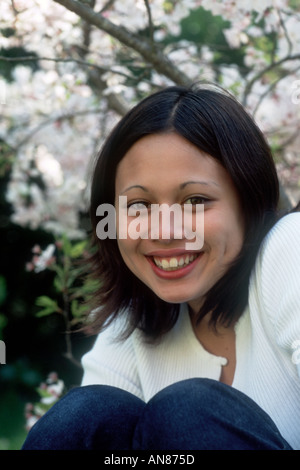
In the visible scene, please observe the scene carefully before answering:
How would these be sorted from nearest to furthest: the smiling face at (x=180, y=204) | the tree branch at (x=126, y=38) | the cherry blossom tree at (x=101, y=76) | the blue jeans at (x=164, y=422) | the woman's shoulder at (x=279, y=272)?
the blue jeans at (x=164, y=422) → the woman's shoulder at (x=279, y=272) → the smiling face at (x=180, y=204) → the tree branch at (x=126, y=38) → the cherry blossom tree at (x=101, y=76)

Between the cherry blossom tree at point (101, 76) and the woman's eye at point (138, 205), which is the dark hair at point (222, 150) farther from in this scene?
the cherry blossom tree at point (101, 76)

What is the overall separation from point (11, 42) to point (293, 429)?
193 cm

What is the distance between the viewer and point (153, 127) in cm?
126

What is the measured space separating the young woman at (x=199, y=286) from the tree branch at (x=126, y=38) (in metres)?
0.39

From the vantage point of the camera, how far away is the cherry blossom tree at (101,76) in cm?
191

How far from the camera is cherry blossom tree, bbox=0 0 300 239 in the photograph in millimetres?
1913

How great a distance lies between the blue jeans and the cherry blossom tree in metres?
0.97

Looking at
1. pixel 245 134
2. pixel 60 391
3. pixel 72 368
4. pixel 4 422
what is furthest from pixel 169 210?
pixel 4 422

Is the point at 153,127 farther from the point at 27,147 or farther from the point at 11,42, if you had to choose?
the point at 27,147

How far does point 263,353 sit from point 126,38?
103cm

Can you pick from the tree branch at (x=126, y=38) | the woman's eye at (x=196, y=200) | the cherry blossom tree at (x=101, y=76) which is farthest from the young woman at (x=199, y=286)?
the cherry blossom tree at (x=101, y=76)

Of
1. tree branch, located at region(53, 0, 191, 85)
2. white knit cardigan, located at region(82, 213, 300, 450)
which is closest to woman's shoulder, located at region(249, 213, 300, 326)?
white knit cardigan, located at region(82, 213, 300, 450)

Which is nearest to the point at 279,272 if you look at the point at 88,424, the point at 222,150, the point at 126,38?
the point at 222,150

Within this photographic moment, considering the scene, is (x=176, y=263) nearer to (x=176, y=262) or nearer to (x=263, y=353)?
(x=176, y=262)
